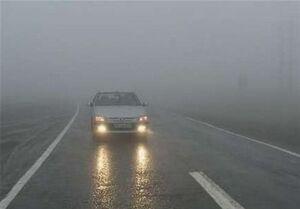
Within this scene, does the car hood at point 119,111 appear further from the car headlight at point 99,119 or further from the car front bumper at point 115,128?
the car front bumper at point 115,128

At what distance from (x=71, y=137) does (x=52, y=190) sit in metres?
9.68

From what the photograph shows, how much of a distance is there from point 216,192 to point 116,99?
1071 cm

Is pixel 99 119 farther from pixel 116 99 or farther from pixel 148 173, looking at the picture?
pixel 148 173

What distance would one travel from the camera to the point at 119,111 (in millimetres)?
17375

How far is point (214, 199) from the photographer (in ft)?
26.1

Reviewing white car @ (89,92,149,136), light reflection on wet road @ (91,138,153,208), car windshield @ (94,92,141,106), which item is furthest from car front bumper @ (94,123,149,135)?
car windshield @ (94,92,141,106)

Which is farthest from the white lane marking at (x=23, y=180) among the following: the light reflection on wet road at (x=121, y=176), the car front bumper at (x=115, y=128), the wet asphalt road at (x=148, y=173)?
the car front bumper at (x=115, y=128)

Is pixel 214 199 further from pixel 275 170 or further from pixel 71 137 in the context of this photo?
pixel 71 137

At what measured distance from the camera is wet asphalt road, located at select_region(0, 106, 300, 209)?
7.93 meters

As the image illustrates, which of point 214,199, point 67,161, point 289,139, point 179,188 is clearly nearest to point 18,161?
point 67,161

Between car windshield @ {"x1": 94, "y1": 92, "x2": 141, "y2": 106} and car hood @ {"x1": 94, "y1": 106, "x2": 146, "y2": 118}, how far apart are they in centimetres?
69

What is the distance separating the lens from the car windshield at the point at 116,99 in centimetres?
1861

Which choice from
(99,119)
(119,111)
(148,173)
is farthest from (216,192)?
(119,111)

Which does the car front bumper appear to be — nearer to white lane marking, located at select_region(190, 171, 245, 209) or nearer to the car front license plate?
the car front license plate
